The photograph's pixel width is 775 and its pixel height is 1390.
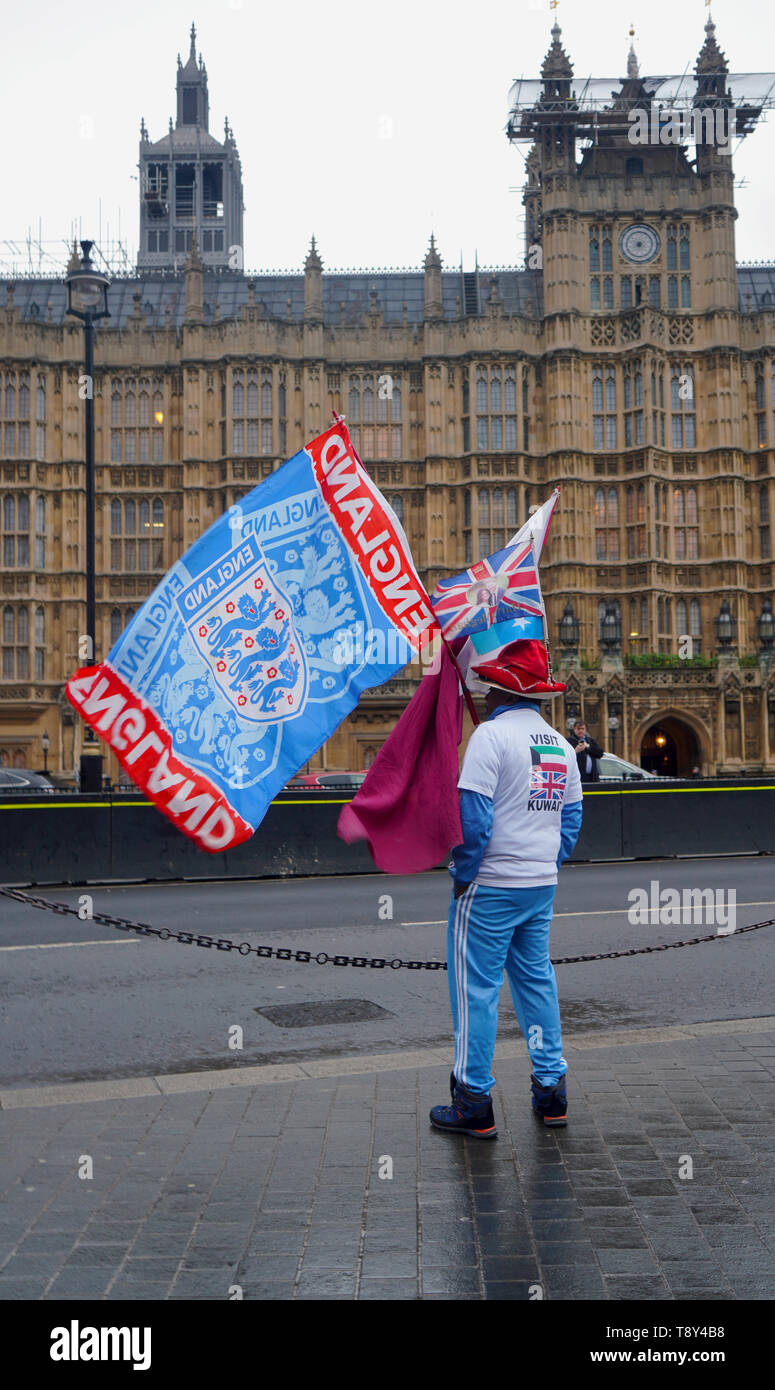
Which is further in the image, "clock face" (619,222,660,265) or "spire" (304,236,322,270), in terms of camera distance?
"spire" (304,236,322,270)

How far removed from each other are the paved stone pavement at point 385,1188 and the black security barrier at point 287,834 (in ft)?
31.0

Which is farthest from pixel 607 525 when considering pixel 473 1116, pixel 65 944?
pixel 473 1116

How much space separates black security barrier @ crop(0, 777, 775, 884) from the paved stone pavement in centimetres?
946

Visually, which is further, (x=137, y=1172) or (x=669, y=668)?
(x=669, y=668)

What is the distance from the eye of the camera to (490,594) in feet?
17.0

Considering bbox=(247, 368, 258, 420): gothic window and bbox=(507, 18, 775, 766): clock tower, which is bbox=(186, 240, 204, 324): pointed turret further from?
bbox=(507, 18, 775, 766): clock tower

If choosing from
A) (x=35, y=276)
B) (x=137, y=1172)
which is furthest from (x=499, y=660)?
(x=35, y=276)

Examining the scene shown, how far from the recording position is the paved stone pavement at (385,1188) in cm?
365

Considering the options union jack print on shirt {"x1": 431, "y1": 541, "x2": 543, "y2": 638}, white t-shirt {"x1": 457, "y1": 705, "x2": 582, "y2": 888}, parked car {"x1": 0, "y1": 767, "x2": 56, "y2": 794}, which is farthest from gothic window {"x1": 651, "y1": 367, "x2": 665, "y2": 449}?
white t-shirt {"x1": 457, "y1": 705, "x2": 582, "y2": 888}

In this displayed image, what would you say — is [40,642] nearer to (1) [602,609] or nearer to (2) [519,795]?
(1) [602,609]

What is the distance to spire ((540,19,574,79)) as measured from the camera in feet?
161

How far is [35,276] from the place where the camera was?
5269 cm
